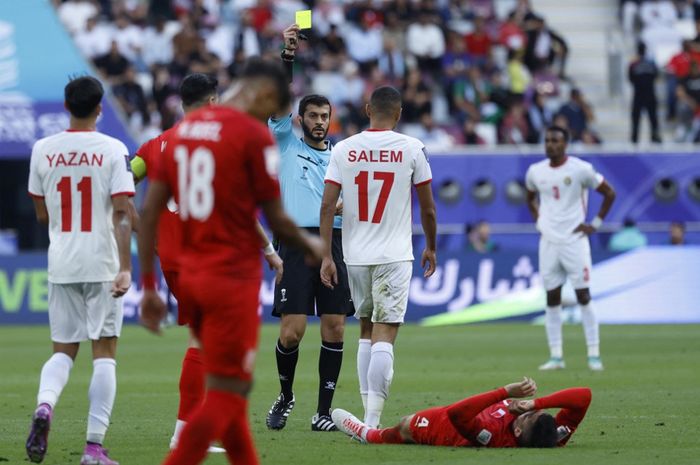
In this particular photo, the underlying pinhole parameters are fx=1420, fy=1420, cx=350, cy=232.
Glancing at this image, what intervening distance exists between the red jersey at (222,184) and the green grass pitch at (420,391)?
8.31ft

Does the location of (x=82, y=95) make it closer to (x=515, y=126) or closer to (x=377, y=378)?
(x=377, y=378)

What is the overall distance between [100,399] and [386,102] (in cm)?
298

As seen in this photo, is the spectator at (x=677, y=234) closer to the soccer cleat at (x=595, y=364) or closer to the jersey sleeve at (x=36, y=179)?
the soccer cleat at (x=595, y=364)

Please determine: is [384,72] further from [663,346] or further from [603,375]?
[603,375]

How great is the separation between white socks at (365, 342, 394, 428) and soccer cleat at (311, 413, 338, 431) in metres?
0.81

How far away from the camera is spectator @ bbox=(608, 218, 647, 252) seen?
84.3ft

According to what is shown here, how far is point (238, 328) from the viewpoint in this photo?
6.66 meters

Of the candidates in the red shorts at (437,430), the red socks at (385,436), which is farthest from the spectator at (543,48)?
the red shorts at (437,430)

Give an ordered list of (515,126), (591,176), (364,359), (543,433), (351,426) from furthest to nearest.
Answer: (515,126)
(591,176)
(364,359)
(351,426)
(543,433)

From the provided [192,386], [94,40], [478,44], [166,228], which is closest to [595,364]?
[192,386]

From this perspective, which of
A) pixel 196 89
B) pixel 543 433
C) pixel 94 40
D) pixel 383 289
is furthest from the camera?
pixel 94 40

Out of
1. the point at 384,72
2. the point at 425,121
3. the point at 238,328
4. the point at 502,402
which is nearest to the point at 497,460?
the point at 502,402

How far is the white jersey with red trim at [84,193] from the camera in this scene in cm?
880

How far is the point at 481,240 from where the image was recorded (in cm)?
2561
